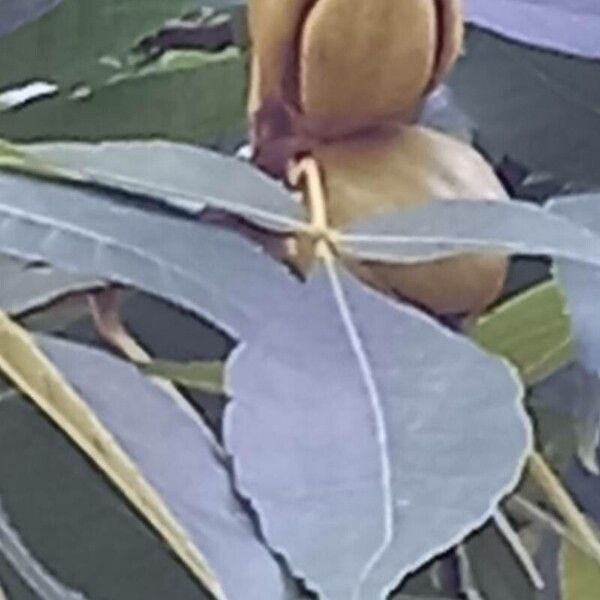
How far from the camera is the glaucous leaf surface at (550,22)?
1.65ft

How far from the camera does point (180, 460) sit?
1.28 ft

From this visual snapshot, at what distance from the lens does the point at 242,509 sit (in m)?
0.37

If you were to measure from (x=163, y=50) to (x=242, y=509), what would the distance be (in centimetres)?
30

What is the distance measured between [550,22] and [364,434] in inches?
7.0

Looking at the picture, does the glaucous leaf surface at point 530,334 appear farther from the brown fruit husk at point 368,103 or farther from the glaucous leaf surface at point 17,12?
the glaucous leaf surface at point 17,12

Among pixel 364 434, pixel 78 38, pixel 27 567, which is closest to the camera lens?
pixel 364 434

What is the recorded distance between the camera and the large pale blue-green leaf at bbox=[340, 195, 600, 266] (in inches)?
15.8

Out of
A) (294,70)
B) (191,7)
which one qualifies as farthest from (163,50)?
(294,70)

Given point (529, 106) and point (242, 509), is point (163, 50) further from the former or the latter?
point (242, 509)

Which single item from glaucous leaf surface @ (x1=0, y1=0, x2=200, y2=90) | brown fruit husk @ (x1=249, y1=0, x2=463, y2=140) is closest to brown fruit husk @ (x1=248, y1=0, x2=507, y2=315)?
brown fruit husk @ (x1=249, y1=0, x2=463, y2=140)

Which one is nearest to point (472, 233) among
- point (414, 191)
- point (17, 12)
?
point (414, 191)

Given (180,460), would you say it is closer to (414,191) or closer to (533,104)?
(414,191)

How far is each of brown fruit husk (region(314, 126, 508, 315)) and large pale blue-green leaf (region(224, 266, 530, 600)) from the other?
0.08 ft

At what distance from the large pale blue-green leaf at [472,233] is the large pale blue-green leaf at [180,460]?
0.05 metres
